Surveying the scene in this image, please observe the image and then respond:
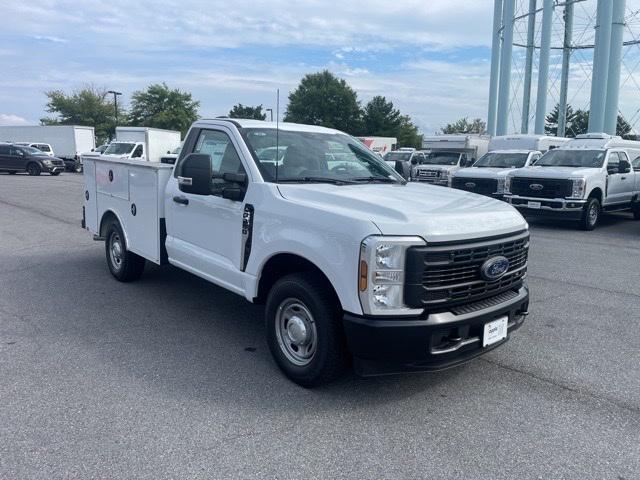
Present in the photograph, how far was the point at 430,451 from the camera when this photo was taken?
3385 millimetres

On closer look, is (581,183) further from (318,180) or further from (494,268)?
(494,268)

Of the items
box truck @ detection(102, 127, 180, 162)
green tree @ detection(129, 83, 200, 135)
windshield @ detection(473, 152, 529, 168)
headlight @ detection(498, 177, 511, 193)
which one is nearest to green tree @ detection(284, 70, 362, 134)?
green tree @ detection(129, 83, 200, 135)

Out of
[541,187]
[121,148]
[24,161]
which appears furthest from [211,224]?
[24,161]

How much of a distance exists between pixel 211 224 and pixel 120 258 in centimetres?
256

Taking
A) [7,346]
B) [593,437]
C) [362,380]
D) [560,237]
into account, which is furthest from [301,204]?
[560,237]

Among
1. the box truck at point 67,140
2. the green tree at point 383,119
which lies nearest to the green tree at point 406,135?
the green tree at point 383,119

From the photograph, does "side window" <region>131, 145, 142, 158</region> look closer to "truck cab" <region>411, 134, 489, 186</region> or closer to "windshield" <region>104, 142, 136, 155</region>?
"windshield" <region>104, 142, 136, 155</region>

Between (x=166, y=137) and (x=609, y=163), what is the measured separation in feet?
78.6

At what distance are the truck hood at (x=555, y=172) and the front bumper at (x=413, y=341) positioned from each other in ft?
35.5

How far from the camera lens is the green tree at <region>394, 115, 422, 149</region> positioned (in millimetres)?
75125

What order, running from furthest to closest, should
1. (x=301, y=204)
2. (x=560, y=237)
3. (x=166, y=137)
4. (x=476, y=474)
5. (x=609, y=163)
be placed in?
(x=166, y=137)
(x=609, y=163)
(x=560, y=237)
(x=301, y=204)
(x=476, y=474)

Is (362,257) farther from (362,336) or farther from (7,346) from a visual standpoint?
(7,346)

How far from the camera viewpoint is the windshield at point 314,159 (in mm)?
4879

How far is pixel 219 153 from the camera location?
5.32 m
